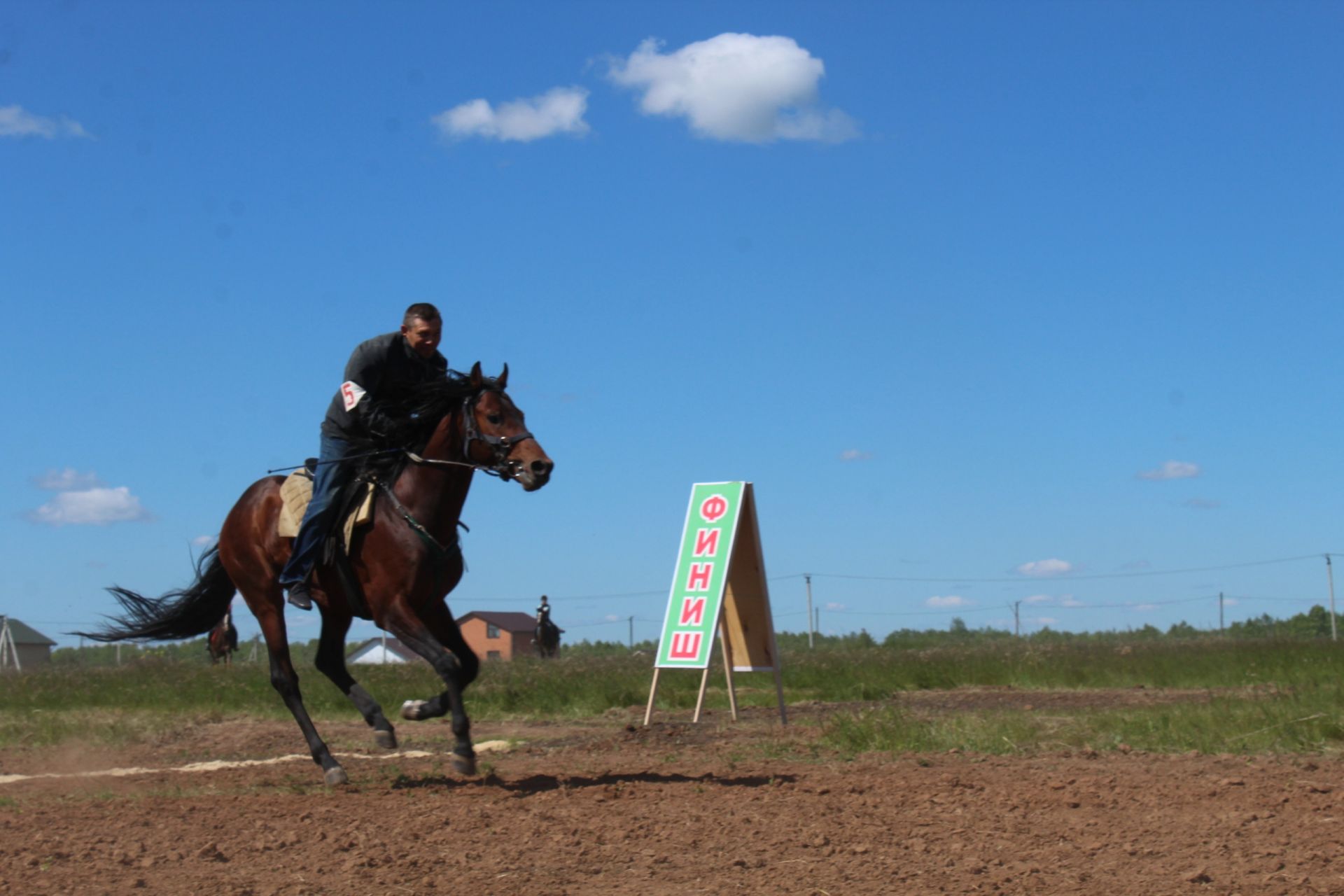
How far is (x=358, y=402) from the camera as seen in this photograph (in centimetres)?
845

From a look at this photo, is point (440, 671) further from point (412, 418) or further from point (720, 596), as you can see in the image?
point (720, 596)

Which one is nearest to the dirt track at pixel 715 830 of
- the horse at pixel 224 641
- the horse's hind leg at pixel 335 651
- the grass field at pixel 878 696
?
the horse's hind leg at pixel 335 651

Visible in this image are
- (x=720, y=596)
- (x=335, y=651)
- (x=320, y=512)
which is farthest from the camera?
(x=720, y=596)

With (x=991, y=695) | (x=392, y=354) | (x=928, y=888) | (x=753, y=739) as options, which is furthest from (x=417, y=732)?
(x=928, y=888)

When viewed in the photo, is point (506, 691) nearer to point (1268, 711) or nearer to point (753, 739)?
point (753, 739)

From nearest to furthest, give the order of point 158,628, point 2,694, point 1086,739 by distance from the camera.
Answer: point 1086,739
point 158,628
point 2,694

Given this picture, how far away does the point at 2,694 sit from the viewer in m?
17.8

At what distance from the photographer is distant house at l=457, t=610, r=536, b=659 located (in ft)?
200

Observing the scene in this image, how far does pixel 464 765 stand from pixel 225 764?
339cm

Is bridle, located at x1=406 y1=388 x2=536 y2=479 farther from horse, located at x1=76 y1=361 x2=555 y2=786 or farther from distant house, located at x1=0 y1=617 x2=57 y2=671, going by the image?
distant house, located at x1=0 y1=617 x2=57 y2=671

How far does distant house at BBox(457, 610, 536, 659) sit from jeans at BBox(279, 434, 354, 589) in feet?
170

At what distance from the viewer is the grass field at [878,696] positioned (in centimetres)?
1001

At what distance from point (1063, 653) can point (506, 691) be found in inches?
472

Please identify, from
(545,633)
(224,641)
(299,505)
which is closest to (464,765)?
(299,505)
